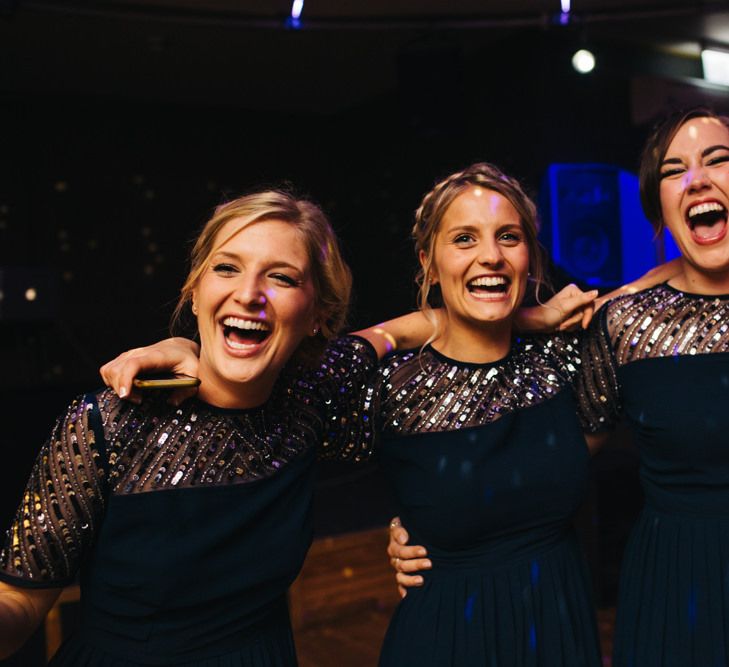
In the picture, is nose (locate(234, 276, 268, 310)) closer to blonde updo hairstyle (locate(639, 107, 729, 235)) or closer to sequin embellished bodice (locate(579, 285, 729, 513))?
sequin embellished bodice (locate(579, 285, 729, 513))

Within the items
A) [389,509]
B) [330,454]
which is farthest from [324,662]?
[330,454]

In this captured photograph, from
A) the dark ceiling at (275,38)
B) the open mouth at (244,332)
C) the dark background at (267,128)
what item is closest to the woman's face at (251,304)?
the open mouth at (244,332)

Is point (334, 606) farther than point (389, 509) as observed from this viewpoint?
No

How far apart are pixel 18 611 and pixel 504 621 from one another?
795 mm

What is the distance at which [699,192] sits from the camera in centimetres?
151

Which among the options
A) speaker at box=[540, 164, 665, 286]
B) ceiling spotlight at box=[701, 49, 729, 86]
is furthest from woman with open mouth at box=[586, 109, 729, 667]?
ceiling spotlight at box=[701, 49, 729, 86]

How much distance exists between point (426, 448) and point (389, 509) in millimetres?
2258

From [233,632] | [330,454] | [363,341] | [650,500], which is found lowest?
[233,632]

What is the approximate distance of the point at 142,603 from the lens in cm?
118

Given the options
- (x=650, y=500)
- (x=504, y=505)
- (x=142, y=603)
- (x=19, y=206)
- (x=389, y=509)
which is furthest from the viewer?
(x=19, y=206)

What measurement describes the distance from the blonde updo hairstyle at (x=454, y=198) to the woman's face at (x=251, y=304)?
14.6 inches

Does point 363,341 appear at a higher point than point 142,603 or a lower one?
higher

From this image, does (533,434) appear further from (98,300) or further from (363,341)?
(98,300)

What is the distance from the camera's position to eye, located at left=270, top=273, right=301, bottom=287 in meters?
1.28
